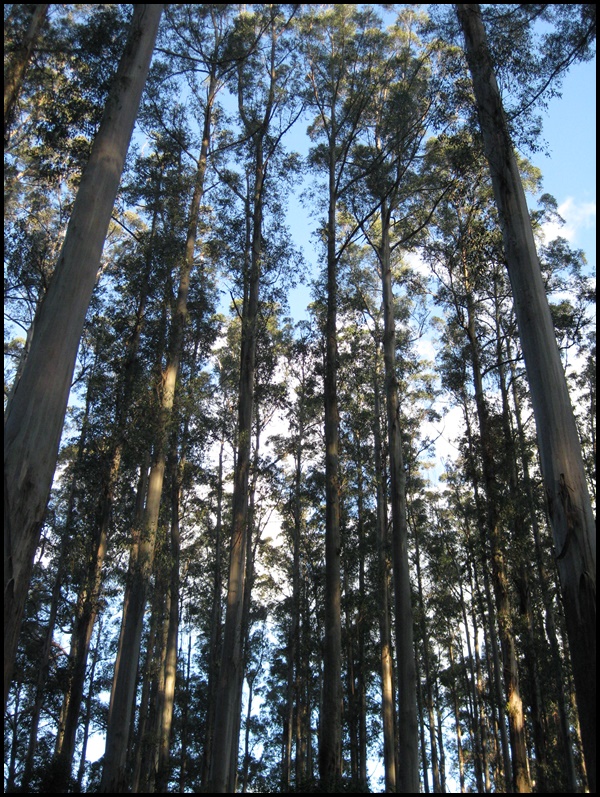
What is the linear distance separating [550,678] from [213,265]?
13.8 metres

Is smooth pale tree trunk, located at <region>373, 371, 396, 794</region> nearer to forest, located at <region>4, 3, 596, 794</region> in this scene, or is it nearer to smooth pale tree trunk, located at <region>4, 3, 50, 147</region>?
forest, located at <region>4, 3, 596, 794</region>

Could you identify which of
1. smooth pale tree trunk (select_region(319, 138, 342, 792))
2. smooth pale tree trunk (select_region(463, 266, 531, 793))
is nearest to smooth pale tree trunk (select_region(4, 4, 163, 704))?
smooth pale tree trunk (select_region(319, 138, 342, 792))

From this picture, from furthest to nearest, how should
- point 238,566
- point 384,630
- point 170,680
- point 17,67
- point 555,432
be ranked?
point 384,630, point 170,680, point 238,566, point 17,67, point 555,432

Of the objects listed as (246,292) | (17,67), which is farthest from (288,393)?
(17,67)

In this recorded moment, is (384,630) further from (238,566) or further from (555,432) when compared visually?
(555,432)

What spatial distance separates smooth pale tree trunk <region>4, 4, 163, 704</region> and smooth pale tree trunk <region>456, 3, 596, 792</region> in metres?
3.11

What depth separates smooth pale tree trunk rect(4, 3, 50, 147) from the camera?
6855 mm

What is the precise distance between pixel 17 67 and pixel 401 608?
9.62 metres

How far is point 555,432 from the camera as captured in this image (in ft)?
13.0

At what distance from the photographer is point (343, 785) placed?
8164 mm

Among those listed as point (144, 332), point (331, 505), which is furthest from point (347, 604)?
point (144, 332)

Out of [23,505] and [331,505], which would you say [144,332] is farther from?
[23,505]

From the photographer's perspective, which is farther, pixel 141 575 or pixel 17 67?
pixel 141 575

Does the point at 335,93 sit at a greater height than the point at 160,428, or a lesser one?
greater
